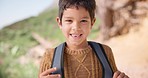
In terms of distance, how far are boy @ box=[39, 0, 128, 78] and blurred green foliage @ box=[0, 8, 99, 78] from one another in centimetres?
101

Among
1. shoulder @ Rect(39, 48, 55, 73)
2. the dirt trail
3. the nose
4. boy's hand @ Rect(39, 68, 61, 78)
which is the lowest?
the dirt trail

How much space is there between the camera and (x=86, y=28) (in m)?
0.65

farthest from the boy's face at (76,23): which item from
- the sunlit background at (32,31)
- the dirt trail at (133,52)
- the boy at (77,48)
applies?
the sunlit background at (32,31)

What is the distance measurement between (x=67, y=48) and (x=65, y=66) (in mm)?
46

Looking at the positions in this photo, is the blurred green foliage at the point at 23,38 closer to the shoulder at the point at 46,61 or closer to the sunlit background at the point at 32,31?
the sunlit background at the point at 32,31

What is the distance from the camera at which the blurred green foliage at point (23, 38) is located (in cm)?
171

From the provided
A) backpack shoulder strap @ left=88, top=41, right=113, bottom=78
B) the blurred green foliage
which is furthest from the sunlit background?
backpack shoulder strap @ left=88, top=41, right=113, bottom=78

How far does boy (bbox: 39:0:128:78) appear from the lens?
634 millimetres

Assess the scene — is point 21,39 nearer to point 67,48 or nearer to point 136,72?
point 136,72

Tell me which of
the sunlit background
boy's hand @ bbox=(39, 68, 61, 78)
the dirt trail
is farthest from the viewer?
the sunlit background

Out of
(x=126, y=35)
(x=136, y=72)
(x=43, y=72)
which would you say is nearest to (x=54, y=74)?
Result: (x=43, y=72)

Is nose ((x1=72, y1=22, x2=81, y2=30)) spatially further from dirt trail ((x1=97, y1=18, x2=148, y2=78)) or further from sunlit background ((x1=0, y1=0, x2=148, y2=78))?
sunlit background ((x1=0, y1=0, x2=148, y2=78))

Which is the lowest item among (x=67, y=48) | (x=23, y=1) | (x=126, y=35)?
(x=126, y=35)

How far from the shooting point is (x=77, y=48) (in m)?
0.68
